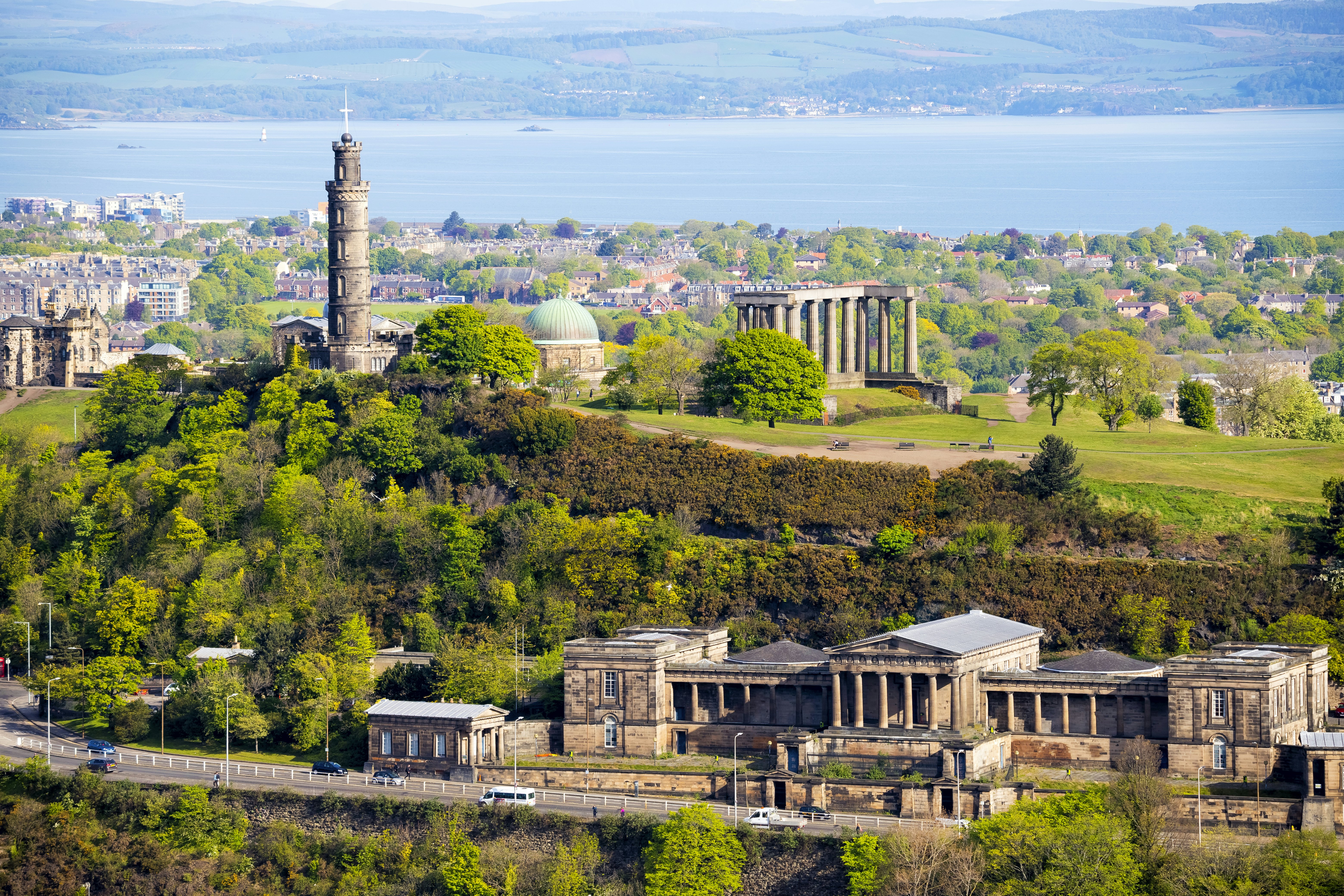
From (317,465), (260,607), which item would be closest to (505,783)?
(260,607)

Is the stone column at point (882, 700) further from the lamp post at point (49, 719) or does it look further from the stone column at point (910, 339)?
the stone column at point (910, 339)

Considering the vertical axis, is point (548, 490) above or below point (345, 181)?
below

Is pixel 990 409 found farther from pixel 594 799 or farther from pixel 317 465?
pixel 594 799

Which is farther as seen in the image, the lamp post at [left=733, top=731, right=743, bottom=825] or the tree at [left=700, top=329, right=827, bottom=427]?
the tree at [left=700, top=329, right=827, bottom=427]

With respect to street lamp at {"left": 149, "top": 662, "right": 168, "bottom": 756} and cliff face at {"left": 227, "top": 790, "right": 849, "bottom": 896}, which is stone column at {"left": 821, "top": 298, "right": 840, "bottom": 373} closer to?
street lamp at {"left": 149, "top": 662, "right": 168, "bottom": 756}

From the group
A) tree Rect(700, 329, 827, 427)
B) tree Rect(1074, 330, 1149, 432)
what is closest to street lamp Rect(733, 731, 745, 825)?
tree Rect(700, 329, 827, 427)

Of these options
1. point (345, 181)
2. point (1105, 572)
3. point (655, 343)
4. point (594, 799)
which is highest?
point (345, 181)

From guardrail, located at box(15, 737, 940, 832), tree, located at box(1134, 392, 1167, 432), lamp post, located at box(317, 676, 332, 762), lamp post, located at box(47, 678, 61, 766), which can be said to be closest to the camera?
guardrail, located at box(15, 737, 940, 832)

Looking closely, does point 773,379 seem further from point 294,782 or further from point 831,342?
point 294,782
